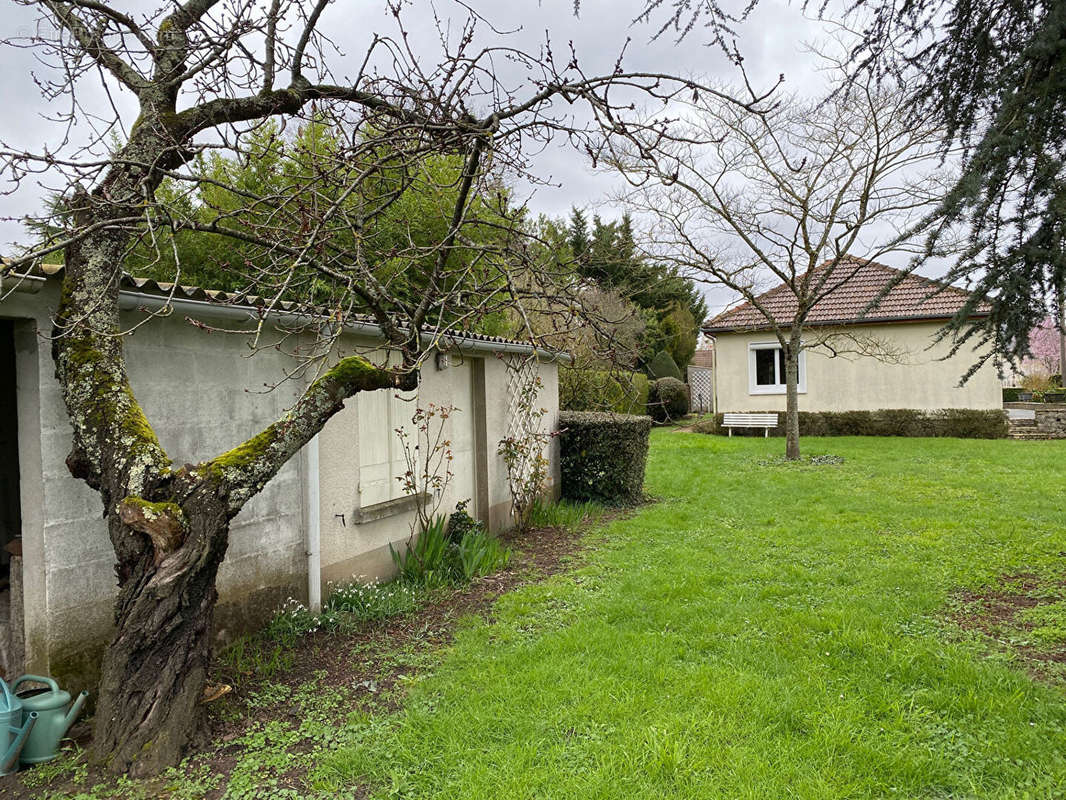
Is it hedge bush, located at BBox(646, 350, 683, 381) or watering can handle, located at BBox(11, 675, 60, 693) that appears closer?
watering can handle, located at BBox(11, 675, 60, 693)

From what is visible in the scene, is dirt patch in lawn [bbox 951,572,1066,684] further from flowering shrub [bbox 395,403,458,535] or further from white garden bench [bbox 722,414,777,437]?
white garden bench [bbox 722,414,777,437]

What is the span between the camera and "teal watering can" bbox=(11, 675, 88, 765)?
3.18m

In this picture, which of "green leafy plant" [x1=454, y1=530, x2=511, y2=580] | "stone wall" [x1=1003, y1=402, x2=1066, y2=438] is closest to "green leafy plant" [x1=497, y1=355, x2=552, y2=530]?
"green leafy plant" [x1=454, y1=530, x2=511, y2=580]

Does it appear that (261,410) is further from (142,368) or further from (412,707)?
(412,707)

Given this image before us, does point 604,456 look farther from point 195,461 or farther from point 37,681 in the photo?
point 37,681

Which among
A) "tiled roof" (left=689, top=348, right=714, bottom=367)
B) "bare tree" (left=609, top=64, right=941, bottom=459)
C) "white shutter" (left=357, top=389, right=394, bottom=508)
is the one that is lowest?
"white shutter" (left=357, top=389, right=394, bottom=508)

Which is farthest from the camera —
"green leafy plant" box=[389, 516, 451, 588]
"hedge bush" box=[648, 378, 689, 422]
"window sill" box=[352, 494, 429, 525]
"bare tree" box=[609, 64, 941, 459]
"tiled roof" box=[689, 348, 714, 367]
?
"tiled roof" box=[689, 348, 714, 367]

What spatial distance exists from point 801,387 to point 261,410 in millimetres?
16920

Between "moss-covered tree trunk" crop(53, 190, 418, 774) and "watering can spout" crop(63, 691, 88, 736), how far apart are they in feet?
1.04

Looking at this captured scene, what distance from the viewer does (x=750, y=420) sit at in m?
18.3

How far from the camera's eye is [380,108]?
416 centimetres

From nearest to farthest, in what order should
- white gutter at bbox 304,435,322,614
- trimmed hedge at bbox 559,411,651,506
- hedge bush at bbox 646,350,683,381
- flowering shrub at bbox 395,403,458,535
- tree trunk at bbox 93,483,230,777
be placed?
tree trunk at bbox 93,483,230,777
white gutter at bbox 304,435,322,614
flowering shrub at bbox 395,403,458,535
trimmed hedge at bbox 559,411,651,506
hedge bush at bbox 646,350,683,381

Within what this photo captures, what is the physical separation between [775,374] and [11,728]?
738 inches

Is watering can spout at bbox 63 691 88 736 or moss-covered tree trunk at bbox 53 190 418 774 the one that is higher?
moss-covered tree trunk at bbox 53 190 418 774
